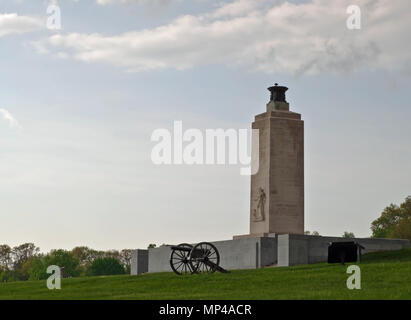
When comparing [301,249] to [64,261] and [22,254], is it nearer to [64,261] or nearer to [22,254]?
[64,261]

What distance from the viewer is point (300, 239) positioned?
3991 cm

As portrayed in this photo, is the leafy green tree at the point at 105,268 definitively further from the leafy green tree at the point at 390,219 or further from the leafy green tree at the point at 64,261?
the leafy green tree at the point at 390,219

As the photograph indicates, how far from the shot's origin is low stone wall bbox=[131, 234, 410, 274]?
129 feet

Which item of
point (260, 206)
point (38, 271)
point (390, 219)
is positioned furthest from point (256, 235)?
point (38, 271)

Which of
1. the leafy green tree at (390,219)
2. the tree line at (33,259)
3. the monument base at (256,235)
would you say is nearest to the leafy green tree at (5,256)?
the tree line at (33,259)

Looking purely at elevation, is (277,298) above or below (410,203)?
below

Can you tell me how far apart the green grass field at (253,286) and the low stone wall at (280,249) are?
5.53 metres

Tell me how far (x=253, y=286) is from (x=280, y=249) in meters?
12.3

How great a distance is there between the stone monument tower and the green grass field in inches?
476

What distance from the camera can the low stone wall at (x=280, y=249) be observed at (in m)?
39.4

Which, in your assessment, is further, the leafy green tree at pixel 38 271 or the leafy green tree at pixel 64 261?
the leafy green tree at pixel 64 261
